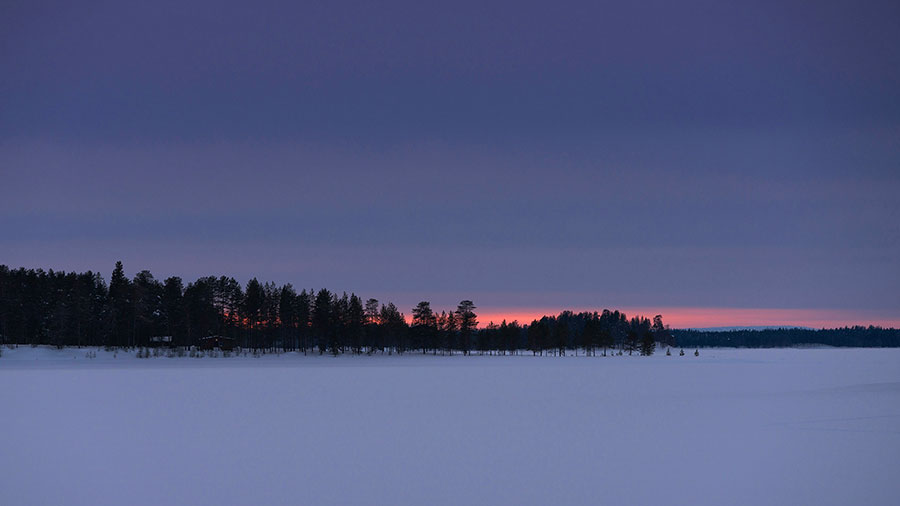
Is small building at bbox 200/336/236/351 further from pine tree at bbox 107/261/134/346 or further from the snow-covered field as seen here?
the snow-covered field

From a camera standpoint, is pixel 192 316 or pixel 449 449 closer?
pixel 449 449

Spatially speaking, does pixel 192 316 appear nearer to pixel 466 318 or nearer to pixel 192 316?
pixel 192 316

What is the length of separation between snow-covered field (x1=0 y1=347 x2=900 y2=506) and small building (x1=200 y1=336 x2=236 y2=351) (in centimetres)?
8171

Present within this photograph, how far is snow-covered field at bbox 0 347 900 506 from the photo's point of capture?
41.3 ft

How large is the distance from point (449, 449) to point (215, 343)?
337 ft

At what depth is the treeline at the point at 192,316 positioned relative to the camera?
106 m

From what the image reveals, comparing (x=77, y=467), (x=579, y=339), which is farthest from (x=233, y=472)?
(x=579, y=339)

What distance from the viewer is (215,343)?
112250 millimetres

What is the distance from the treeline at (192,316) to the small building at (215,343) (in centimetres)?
164

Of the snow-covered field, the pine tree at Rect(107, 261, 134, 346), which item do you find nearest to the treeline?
the pine tree at Rect(107, 261, 134, 346)

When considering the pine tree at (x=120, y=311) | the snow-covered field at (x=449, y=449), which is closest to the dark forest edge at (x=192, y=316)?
the pine tree at (x=120, y=311)

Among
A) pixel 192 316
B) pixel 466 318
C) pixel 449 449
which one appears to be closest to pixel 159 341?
pixel 192 316

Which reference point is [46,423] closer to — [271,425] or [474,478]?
[271,425]

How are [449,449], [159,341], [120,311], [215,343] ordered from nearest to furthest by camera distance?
[449,449]
[120,311]
[215,343]
[159,341]
